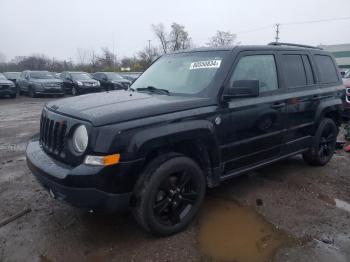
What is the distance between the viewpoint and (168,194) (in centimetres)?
328

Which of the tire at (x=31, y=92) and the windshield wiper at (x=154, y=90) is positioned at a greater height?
the windshield wiper at (x=154, y=90)

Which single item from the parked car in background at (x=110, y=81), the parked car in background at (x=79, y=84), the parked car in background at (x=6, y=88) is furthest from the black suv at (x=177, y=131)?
the parked car in background at (x=110, y=81)

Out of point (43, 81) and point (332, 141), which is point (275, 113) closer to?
point (332, 141)

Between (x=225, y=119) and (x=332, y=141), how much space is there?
286 centimetres

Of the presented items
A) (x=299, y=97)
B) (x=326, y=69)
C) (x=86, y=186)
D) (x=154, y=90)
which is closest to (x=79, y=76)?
(x=326, y=69)

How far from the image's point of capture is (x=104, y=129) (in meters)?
2.81

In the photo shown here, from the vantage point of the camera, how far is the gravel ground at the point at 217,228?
3055 millimetres

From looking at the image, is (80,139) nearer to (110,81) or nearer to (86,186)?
(86,186)

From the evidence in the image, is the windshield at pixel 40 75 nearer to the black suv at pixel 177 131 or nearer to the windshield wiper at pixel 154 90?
the black suv at pixel 177 131

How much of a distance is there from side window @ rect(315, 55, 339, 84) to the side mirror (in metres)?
2.12

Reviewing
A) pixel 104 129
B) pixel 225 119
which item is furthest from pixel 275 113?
pixel 104 129

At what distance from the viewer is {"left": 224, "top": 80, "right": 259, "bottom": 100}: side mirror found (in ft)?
11.4

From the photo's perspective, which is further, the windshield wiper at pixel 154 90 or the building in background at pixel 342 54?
the building in background at pixel 342 54

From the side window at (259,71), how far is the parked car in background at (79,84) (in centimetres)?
1754
